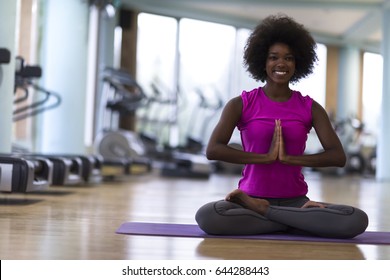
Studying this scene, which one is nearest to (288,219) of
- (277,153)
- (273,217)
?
(273,217)

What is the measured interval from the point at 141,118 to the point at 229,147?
363 inches

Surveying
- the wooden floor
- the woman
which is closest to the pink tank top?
the woman

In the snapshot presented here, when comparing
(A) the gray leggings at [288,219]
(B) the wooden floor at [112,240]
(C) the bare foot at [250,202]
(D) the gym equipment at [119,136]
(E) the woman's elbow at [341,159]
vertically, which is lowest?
(B) the wooden floor at [112,240]

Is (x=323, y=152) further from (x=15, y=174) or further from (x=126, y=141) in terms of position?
(x=126, y=141)

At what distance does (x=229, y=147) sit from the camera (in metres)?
2.54

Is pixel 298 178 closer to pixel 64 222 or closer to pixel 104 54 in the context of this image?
pixel 64 222

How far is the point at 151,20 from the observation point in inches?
499

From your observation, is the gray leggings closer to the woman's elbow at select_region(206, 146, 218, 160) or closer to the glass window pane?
the woman's elbow at select_region(206, 146, 218, 160)

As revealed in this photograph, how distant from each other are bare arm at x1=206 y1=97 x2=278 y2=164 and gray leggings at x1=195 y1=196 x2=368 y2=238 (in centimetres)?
18

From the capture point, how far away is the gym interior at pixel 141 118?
7.93 ft

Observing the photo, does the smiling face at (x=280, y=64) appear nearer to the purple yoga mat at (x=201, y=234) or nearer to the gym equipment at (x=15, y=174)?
the purple yoga mat at (x=201, y=234)

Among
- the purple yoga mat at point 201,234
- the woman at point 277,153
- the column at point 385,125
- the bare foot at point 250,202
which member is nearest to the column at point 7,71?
the purple yoga mat at point 201,234
